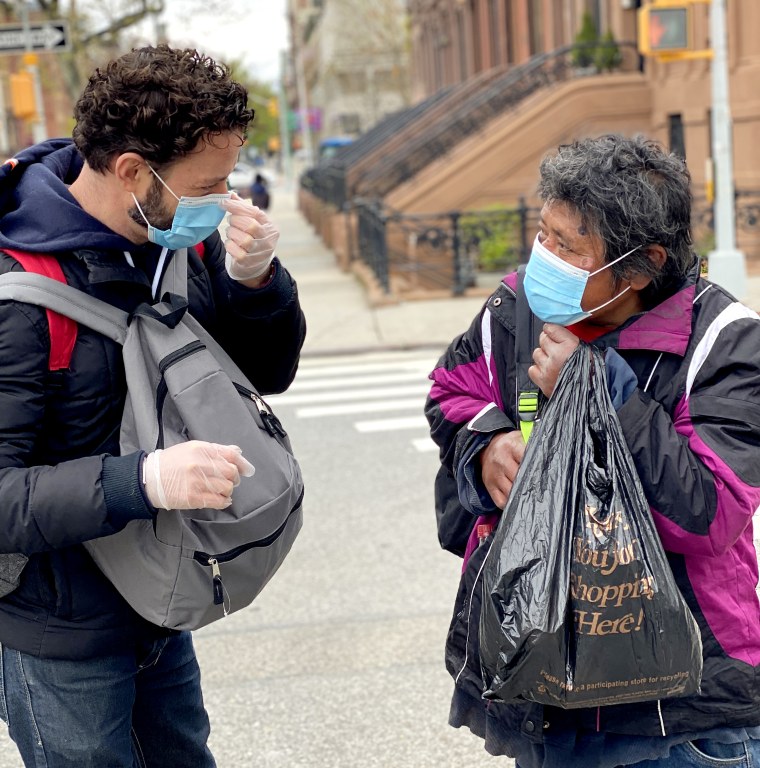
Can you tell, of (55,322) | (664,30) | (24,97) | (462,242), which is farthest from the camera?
(24,97)

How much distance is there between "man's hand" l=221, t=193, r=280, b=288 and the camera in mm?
2381

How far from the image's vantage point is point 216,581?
2.21m

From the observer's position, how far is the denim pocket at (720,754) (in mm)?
2240

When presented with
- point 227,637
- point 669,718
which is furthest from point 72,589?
point 227,637

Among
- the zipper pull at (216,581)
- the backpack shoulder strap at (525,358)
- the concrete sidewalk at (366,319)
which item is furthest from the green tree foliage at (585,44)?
the zipper pull at (216,581)

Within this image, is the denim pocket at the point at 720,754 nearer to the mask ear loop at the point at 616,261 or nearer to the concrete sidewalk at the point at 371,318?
the mask ear loop at the point at 616,261

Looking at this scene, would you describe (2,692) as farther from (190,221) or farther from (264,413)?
(190,221)

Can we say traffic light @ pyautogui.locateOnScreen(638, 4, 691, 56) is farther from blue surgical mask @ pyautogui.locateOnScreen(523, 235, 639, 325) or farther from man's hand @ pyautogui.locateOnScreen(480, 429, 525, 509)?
man's hand @ pyautogui.locateOnScreen(480, 429, 525, 509)

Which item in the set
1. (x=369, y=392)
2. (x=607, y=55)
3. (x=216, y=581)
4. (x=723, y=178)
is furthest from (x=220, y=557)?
(x=607, y=55)

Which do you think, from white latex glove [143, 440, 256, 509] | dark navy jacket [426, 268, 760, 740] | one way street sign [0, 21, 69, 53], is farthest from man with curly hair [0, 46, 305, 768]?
one way street sign [0, 21, 69, 53]

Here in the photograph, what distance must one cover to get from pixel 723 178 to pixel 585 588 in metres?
11.6

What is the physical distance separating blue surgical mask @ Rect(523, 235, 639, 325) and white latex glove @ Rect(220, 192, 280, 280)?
0.53 m

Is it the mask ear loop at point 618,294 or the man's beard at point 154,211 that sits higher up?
the man's beard at point 154,211

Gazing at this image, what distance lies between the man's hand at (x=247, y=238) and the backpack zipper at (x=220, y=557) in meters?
0.56
